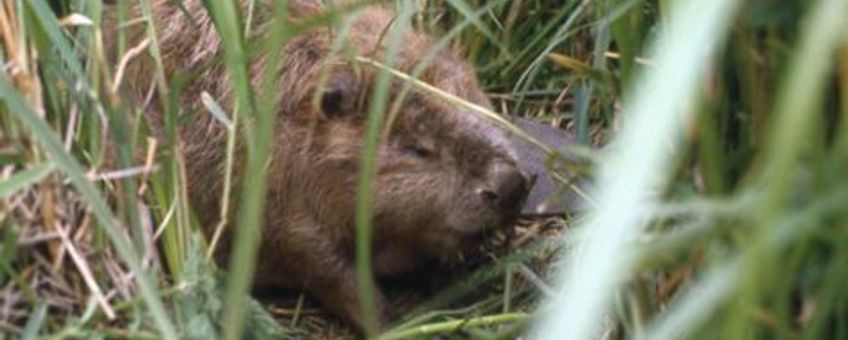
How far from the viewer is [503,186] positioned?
4.38 meters

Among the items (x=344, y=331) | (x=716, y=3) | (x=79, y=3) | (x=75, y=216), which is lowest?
(x=344, y=331)

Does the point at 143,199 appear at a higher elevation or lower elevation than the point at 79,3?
lower

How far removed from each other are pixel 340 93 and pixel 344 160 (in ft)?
0.48

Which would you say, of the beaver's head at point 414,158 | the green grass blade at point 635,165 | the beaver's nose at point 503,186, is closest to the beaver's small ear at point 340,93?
the beaver's head at point 414,158

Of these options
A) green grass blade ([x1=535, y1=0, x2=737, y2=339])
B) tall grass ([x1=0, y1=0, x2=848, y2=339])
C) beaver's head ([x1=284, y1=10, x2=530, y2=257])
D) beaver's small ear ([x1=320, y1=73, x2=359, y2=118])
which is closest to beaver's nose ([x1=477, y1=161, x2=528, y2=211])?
beaver's head ([x1=284, y1=10, x2=530, y2=257])

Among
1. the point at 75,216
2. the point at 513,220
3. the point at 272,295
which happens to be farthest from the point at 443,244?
the point at 75,216

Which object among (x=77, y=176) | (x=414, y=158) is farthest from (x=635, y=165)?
(x=414, y=158)

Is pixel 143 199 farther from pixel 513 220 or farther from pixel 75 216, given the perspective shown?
pixel 513 220

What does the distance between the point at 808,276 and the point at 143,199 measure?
147 centimetres

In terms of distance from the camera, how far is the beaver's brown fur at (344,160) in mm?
4445

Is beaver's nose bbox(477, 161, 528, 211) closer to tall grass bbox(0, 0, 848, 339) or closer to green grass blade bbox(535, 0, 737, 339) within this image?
tall grass bbox(0, 0, 848, 339)

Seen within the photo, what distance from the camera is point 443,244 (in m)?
4.52

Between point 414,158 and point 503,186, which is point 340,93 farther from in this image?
point 503,186

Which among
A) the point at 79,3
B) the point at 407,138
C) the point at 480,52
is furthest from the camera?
the point at 480,52
